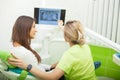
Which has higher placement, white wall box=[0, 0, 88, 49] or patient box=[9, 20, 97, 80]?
white wall box=[0, 0, 88, 49]

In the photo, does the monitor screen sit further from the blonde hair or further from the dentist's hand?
the dentist's hand

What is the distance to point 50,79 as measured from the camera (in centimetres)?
162

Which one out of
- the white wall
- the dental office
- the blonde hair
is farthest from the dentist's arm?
the white wall

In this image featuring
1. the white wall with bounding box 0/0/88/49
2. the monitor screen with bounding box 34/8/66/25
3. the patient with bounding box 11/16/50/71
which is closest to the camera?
the patient with bounding box 11/16/50/71

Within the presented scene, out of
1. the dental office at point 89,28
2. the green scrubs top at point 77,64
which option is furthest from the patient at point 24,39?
the dental office at point 89,28

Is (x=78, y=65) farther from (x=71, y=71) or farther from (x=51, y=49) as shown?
(x=51, y=49)

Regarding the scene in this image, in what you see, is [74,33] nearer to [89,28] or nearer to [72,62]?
[72,62]

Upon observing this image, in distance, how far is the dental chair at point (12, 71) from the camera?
5.17 ft

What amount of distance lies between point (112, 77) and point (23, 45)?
130 centimetres

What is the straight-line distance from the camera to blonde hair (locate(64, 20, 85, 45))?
1730 millimetres

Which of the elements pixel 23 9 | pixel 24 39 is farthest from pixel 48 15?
pixel 24 39

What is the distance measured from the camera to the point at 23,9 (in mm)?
2945

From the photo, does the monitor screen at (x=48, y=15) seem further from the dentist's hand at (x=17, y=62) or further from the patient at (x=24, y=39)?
the dentist's hand at (x=17, y=62)

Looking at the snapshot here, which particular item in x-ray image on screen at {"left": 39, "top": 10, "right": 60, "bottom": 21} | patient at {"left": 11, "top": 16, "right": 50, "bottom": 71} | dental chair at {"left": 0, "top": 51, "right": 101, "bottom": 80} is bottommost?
dental chair at {"left": 0, "top": 51, "right": 101, "bottom": 80}
